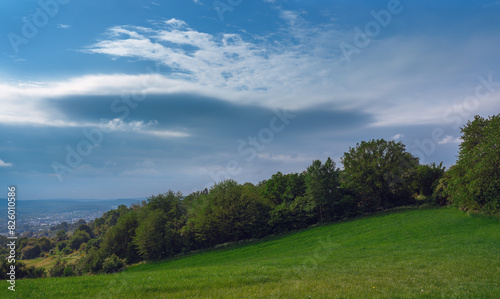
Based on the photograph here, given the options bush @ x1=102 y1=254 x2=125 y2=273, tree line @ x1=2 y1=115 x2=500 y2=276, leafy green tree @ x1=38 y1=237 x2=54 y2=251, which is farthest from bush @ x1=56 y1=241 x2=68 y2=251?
bush @ x1=102 y1=254 x2=125 y2=273

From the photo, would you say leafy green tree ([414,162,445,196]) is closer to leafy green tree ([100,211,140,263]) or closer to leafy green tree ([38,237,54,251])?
leafy green tree ([100,211,140,263])

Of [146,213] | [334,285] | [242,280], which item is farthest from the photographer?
[146,213]

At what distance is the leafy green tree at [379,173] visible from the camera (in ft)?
183

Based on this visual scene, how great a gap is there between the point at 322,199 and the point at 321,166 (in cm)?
684

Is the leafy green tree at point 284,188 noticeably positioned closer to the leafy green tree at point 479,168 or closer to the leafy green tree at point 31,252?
the leafy green tree at point 479,168

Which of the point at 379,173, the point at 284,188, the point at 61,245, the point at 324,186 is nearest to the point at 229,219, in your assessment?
the point at 284,188

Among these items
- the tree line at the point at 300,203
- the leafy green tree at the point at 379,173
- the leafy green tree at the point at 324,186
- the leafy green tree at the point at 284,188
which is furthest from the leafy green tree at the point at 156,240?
the leafy green tree at the point at 379,173

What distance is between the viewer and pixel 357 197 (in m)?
58.4

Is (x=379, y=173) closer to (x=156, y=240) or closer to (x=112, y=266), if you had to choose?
(x=156, y=240)

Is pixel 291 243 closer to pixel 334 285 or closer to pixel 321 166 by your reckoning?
pixel 321 166

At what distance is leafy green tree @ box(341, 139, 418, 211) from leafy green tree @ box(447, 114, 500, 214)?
48.5ft

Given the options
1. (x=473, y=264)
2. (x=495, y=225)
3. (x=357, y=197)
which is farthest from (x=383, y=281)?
(x=357, y=197)

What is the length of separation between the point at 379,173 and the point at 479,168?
2146 centimetres

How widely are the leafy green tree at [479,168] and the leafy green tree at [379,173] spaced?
14.8 meters
